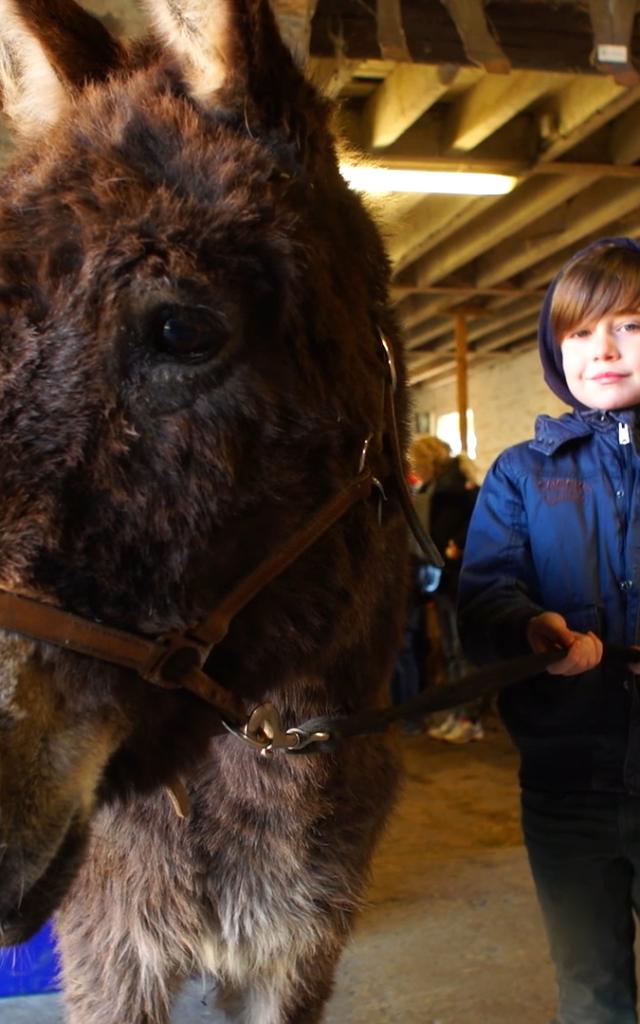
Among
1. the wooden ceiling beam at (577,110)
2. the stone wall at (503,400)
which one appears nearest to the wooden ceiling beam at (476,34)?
the wooden ceiling beam at (577,110)

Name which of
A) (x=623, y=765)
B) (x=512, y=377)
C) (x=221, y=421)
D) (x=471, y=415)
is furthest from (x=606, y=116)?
(x=471, y=415)

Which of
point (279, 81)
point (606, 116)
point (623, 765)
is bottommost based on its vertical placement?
point (623, 765)

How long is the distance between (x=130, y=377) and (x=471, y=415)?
13630mm

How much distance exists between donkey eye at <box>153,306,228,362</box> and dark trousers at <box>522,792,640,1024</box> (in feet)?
4.18

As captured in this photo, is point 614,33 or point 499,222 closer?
point 614,33

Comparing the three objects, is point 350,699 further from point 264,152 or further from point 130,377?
point 264,152

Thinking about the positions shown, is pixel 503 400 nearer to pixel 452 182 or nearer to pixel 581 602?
pixel 452 182

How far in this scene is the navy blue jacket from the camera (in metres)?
1.78

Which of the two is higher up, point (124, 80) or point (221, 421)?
point (124, 80)

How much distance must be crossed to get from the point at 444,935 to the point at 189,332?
2.78m

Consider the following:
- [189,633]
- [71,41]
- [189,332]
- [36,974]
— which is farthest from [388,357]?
[36,974]

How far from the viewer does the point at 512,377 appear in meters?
12.9

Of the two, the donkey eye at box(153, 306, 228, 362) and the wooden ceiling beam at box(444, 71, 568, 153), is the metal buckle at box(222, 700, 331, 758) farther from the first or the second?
the wooden ceiling beam at box(444, 71, 568, 153)

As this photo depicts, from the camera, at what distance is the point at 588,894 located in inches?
74.0
